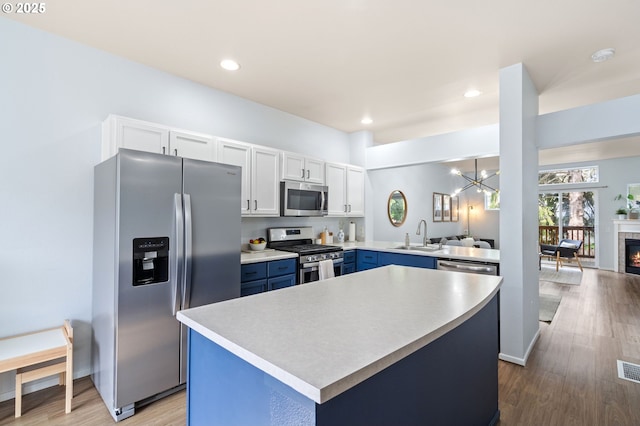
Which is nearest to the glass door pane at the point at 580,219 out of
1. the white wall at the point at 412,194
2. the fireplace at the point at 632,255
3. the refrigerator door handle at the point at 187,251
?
the fireplace at the point at 632,255

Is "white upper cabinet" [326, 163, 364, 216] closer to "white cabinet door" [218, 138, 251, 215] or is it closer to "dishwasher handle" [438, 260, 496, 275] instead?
"white cabinet door" [218, 138, 251, 215]

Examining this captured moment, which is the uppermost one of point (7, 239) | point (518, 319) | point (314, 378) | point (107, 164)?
point (107, 164)

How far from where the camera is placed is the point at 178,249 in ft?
7.44

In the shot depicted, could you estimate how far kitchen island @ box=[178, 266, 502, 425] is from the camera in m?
0.87

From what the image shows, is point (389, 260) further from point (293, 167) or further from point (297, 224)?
point (293, 167)

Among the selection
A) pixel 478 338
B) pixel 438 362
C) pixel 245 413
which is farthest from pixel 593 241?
pixel 245 413

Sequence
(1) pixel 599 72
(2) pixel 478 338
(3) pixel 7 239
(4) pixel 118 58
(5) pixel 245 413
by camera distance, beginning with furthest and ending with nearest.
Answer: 1. (1) pixel 599 72
2. (4) pixel 118 58
3. (3) pixel 7 239
4. (2) pixel 478 338
5. (5) pixel 245 413

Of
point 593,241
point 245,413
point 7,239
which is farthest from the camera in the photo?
point 593,241

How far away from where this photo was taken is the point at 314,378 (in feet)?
2.57

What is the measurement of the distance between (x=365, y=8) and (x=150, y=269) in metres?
2.38

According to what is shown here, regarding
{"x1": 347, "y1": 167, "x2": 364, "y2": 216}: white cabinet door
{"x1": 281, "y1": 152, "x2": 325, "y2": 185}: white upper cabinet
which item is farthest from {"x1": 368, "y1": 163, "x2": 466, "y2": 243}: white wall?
{"x1": 281, "y1": 152, "x2": 325, "y2": 185}: white upper cabinet

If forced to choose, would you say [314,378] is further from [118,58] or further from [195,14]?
[118,58]

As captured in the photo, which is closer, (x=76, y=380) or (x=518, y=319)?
(x=76, y=380)

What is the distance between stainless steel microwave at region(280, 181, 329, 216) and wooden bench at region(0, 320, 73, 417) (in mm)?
2323
